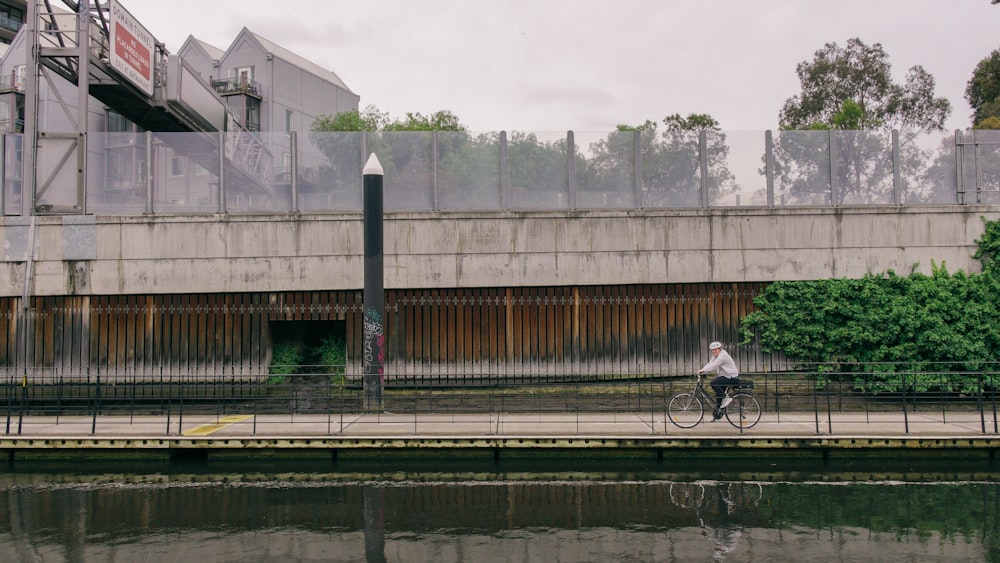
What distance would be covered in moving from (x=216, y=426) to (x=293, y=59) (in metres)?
49.3

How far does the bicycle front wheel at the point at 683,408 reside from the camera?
1470 centimetres

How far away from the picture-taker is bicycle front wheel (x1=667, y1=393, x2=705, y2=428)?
14.7 meters

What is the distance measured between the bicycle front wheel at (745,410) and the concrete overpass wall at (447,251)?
171 inches

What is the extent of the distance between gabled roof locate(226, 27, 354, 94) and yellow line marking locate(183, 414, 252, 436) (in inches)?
1718

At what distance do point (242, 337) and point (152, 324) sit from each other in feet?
7.79

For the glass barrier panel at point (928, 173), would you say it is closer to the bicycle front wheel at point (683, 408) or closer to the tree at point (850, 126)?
the tree at point (850, 126)

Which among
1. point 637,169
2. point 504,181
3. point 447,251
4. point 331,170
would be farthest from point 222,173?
point 637,169

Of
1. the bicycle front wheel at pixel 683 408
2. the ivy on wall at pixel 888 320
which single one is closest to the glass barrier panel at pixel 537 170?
the ivy on wall at pixel 888 320

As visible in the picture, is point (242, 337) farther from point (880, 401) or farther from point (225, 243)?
point (880, 401)

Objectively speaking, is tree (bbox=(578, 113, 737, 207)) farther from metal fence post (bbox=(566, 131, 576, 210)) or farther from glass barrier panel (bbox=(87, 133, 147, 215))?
glass barrier panel (bbox=(87, 133, 147, 215))

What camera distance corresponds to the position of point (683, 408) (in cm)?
1477

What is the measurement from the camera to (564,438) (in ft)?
43.9

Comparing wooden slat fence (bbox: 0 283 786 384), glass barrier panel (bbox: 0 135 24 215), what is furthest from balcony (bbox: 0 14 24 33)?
wooden slat fence (bbox: 0 283 786 384)

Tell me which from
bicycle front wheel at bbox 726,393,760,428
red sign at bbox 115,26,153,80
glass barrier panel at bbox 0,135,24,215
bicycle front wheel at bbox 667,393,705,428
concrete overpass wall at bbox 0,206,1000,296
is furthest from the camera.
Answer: red sign at bbox 115,26,153,80
